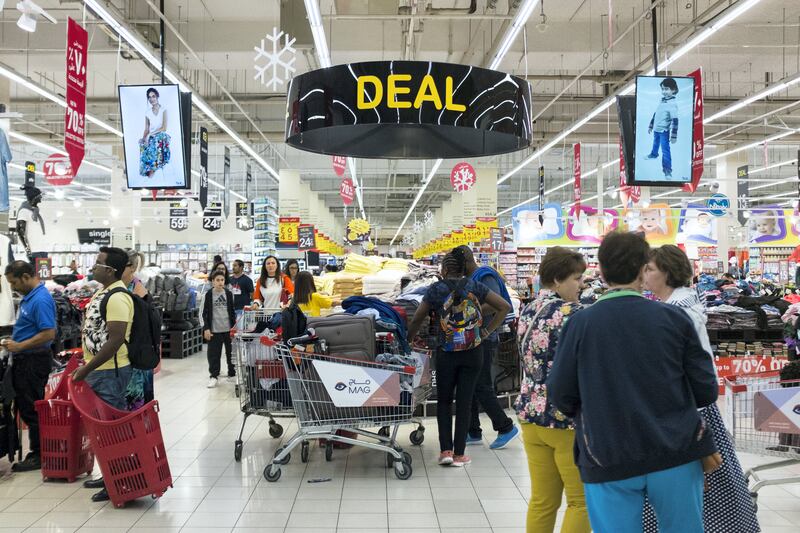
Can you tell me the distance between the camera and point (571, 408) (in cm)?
234

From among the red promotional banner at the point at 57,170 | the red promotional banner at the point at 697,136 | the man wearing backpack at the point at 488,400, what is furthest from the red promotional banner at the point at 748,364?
the red promotional banner at the point at 57,170

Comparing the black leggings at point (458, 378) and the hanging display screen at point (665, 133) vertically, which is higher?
the hanging display screen at point (665, 133)

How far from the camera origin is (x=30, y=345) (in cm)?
517

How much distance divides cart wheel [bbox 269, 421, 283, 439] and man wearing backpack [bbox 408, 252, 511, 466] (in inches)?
67.0

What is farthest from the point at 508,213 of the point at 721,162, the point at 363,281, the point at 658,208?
the point at 363,281

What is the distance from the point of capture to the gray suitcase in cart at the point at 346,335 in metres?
5.05

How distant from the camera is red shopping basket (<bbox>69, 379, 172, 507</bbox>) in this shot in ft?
14.3

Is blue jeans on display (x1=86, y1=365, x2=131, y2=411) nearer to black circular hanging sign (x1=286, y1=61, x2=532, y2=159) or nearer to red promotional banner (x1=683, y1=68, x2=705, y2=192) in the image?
black circular hanging sign (x1=286, y1=61, x2=532, y2=159)

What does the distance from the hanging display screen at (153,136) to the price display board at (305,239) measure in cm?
1245

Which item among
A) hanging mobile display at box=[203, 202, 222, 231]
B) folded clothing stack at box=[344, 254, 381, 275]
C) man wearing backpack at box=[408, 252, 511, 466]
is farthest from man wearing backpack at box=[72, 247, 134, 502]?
hanging mobile display at box=[203, 202, 222, 231]

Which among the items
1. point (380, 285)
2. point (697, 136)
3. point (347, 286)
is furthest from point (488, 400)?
point (697, 136)

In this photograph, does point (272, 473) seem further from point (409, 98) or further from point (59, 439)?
point (409, 98)

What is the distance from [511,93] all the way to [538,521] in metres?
2.25

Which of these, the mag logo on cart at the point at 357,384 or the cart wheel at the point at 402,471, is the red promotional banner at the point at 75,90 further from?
the cart wheel at the point at 402,471
